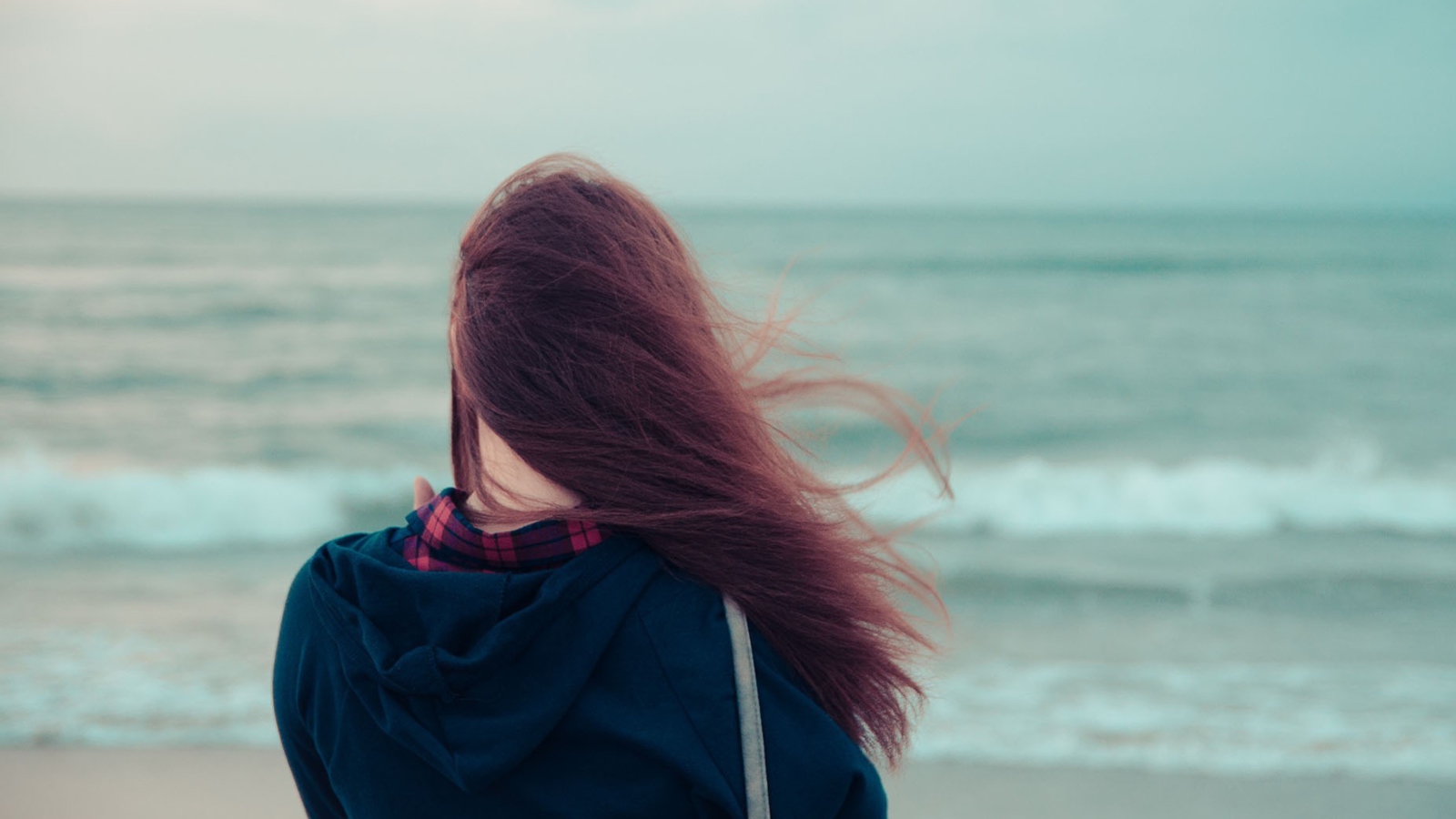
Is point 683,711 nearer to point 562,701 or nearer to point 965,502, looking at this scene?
point 562,701

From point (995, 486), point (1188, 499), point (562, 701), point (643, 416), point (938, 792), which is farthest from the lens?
point (995, 486)

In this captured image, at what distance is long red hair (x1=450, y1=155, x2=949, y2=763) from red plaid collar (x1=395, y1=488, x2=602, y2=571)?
26 mm

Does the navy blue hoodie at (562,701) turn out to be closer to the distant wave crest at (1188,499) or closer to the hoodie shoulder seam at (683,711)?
the hoodie shoulder seam at (683,711)

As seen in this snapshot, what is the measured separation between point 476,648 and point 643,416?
32 centimetres

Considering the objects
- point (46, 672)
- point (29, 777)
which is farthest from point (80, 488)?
point (29, 777)

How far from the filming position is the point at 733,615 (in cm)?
107

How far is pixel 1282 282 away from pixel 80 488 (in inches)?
940

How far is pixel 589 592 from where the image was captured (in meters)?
1.05

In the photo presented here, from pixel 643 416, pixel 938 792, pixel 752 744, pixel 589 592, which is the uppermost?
pixel 643 416

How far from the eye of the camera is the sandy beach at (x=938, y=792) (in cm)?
349

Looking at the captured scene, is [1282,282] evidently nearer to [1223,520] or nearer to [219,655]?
[1223,520]

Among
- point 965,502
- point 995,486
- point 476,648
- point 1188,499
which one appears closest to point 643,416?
point 476,648

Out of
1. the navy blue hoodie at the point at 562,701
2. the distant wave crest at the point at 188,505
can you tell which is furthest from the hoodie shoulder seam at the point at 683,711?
the distant wave crest at the point at 188,505

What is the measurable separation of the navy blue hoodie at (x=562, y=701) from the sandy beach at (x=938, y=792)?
9.01ft
